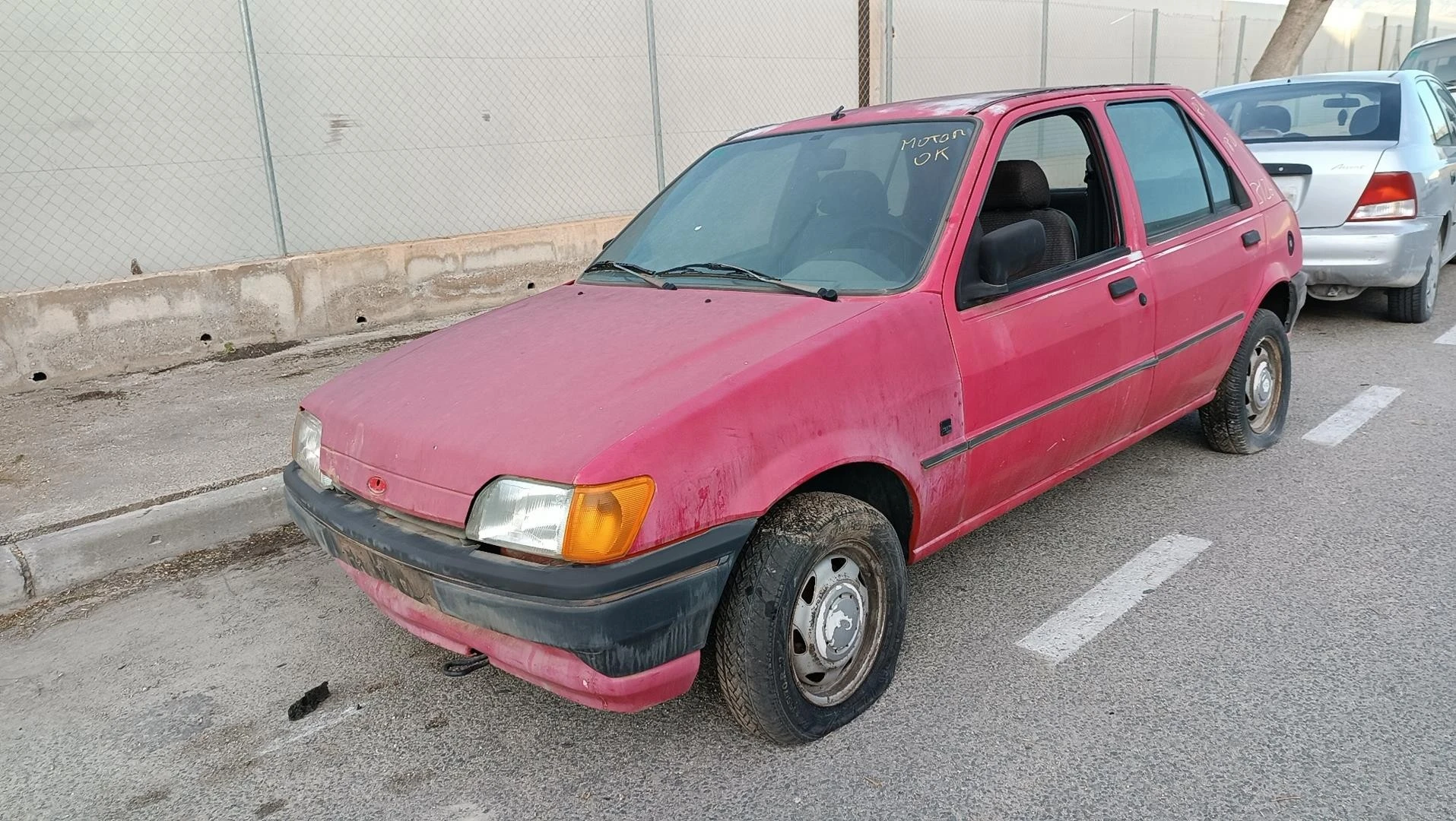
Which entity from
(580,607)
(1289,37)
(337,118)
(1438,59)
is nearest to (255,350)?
(337,118)

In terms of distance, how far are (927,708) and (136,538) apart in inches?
129

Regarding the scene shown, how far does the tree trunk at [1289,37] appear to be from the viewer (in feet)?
48.5

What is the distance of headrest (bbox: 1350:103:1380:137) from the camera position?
22.8 feet

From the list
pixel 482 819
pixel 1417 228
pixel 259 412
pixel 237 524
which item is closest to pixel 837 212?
pixel 482 819

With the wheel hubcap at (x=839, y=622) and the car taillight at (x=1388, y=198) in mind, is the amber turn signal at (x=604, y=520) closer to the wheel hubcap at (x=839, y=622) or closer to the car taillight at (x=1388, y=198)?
the wheel hubcap at (x=839, y=622)

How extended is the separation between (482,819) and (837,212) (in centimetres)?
206

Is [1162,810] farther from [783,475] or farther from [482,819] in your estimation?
[482,819]

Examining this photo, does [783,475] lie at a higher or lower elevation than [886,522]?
higher

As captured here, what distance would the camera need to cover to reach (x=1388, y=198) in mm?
6535

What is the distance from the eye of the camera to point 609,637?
235cm

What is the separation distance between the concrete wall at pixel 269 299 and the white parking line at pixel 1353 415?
5864mm

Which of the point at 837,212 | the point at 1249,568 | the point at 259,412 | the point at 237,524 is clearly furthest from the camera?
the point at 259,412

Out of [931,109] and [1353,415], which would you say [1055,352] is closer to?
[931,109]

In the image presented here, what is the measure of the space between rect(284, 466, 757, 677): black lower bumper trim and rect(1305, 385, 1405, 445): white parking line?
12.6ft
